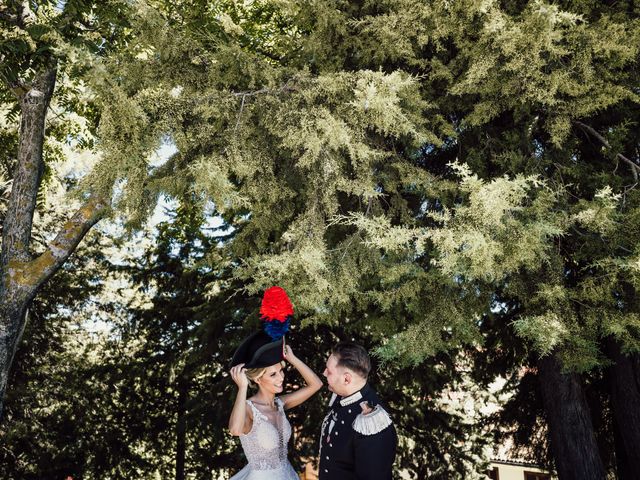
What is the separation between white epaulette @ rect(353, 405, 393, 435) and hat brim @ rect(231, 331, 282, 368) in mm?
852

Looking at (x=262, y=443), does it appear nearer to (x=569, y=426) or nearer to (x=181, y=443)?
(x=569, y=426)

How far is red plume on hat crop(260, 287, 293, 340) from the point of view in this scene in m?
4.19

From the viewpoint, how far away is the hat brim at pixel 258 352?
13.7 feet

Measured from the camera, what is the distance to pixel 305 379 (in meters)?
4.55

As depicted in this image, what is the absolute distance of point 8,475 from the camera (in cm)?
1458

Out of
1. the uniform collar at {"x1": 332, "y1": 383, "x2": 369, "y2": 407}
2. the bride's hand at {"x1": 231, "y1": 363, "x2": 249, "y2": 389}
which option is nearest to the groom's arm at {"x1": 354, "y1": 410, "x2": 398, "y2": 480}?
the uniform collar at {"x1": 332, "y1": 383, "x2": 369, "y2": 407}

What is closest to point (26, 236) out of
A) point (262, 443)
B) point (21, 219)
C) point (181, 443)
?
point (21, 219)

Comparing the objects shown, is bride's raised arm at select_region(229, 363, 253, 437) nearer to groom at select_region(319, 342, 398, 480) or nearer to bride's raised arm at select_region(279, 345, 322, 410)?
bride's raised arm at select_region(279, 345, 322, 410)

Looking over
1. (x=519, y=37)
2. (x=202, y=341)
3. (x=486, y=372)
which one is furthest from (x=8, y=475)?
(x=519, y=37)

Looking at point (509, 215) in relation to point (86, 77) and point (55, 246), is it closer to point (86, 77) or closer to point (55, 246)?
point (86, 77)

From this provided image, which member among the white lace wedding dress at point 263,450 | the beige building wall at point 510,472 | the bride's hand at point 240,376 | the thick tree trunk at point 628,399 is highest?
the bride's hand at point 240,376

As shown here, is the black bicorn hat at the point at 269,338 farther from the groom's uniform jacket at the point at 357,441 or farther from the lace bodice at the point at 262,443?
the groom's uniform jacket at the point at 357,441

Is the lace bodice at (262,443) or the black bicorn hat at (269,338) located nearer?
the black bicorn hat at (269,338)

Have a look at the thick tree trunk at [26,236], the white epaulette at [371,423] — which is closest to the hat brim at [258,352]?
the white epaulette at [371,423]
